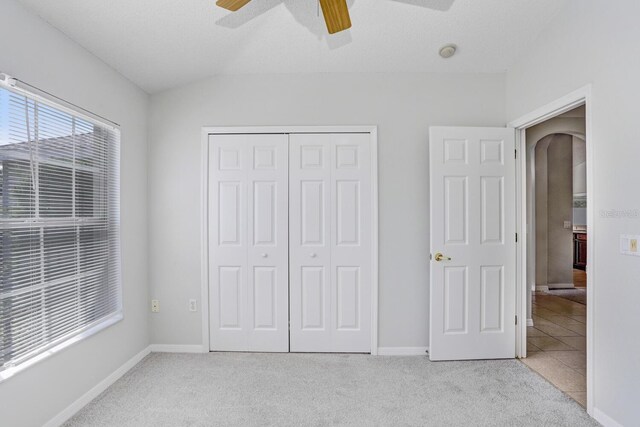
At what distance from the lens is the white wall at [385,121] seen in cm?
303

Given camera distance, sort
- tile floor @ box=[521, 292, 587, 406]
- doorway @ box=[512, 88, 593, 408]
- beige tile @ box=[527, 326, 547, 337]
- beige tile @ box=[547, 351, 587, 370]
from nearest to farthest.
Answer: doorway @ box=[512, 88, 593, 408], tile floor @ box=[521, 292, 587, 406], beige tile @ box=[547, 351, 587, 370], beige tile @ box=[527, 326, 547, 337]

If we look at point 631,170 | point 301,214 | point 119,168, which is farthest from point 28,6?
point 631,170

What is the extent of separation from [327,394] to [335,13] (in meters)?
2.49

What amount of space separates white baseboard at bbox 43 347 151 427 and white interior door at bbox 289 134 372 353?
1.37 m

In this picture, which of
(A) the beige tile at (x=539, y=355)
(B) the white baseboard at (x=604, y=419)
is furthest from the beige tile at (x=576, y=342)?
(B) the white baseboard at (x=604, y=419)

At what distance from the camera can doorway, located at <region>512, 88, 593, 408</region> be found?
2.42 m

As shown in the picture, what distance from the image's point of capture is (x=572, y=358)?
116 inches

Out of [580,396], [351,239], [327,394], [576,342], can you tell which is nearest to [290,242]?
[351,239]

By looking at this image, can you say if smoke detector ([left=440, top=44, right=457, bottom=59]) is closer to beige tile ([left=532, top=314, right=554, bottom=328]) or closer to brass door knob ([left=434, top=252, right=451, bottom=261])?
brass door knob ([left=434, top=252, right=451, bottom=261])

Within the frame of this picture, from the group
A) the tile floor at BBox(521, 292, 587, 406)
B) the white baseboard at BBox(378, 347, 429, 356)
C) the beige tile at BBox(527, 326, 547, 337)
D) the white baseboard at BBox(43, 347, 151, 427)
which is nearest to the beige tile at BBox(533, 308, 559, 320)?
the tile floor at BBox(521, 292, 587, 406)

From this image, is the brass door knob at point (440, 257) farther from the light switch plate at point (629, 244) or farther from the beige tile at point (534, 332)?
the beige tile at point (534, 332)

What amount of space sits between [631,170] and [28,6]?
357 cm

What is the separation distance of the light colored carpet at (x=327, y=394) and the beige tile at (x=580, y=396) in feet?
0.19

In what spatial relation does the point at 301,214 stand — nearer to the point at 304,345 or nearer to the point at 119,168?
the point at 304,345
